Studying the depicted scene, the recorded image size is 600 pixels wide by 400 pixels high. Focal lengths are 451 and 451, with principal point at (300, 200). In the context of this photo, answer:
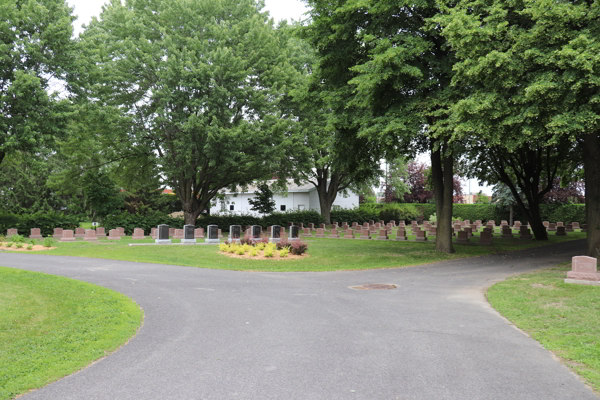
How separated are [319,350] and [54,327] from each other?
4.76 meters

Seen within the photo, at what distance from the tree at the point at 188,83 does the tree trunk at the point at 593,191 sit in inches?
729

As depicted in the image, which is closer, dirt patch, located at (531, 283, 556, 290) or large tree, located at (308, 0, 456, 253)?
dirt patch, located at (531, 283, 556, 290)

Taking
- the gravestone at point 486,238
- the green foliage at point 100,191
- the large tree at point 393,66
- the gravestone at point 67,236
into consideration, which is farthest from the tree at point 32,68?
the gravestone at point 486,238

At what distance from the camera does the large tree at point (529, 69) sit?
12.5m

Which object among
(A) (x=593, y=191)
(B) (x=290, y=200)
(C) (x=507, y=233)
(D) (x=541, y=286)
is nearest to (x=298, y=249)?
(D) (x=541, y=286)

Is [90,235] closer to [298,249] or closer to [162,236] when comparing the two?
[162,236]

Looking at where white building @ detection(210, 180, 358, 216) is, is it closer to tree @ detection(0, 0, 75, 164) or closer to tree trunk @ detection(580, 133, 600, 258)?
tree @ detection(0, 0, 75, 164)

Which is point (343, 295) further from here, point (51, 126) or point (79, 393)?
point (51, 126)

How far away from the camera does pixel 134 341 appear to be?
7.04 meters

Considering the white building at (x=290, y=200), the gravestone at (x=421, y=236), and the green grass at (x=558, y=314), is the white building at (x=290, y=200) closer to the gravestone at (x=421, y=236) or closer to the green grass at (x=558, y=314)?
the gravestone at (x=421, y=236)

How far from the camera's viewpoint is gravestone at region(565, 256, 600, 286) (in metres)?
12.3

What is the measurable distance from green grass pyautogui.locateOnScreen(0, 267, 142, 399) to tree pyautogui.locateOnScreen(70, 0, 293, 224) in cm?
1874

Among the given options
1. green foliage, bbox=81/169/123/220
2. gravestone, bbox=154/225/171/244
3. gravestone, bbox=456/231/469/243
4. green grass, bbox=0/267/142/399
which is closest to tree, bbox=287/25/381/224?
gravestone, bbox=456/231/469/243

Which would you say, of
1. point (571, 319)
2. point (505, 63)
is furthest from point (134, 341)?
point (505, 63)
